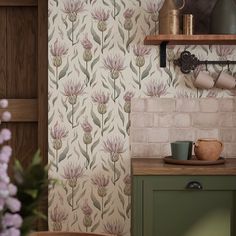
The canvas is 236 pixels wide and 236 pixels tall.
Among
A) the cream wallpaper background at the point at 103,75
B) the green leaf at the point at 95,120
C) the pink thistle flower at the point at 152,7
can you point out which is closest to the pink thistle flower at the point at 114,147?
the cream wallpaper background at the point at 103,75

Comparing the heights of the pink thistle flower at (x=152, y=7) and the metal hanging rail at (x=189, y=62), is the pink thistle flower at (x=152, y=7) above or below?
above

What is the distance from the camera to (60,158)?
336 cm

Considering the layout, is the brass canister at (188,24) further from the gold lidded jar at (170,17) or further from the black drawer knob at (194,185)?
the black drawer knob at (194,185)

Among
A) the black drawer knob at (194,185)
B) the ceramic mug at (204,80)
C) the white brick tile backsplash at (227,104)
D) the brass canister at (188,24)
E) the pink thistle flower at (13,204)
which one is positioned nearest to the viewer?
the pink thistle flower at (13,204)

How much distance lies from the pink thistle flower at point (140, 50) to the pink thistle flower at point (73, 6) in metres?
0.40

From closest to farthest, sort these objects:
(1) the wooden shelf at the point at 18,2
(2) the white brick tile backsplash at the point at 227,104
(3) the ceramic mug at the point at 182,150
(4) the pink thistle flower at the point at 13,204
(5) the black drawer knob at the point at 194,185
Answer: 1. (4) the pink thistle flower at the point at 13,204
2. (5) the black drawer knob at the point at 194,185
3. (3) the ceramic mug at the point at 182,150
4. (2) the white brick tile backsplash at the point at 227,104
5. (1) the wooden shelf at the point at 18,2

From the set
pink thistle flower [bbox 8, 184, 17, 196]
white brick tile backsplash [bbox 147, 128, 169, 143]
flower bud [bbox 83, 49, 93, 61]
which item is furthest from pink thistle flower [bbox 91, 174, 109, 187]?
pink thistle flower [bbox 8, 184, 17, 196]

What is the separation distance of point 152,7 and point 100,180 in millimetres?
1100

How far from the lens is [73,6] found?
3.33 meters

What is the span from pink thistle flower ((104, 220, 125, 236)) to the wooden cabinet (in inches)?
19.7

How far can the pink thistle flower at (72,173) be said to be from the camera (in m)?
3.36

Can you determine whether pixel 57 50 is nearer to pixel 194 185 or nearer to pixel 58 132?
pixel 58 132

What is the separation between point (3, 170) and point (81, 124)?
7.89 feet

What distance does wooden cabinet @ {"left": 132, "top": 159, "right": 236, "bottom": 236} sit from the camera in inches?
112
